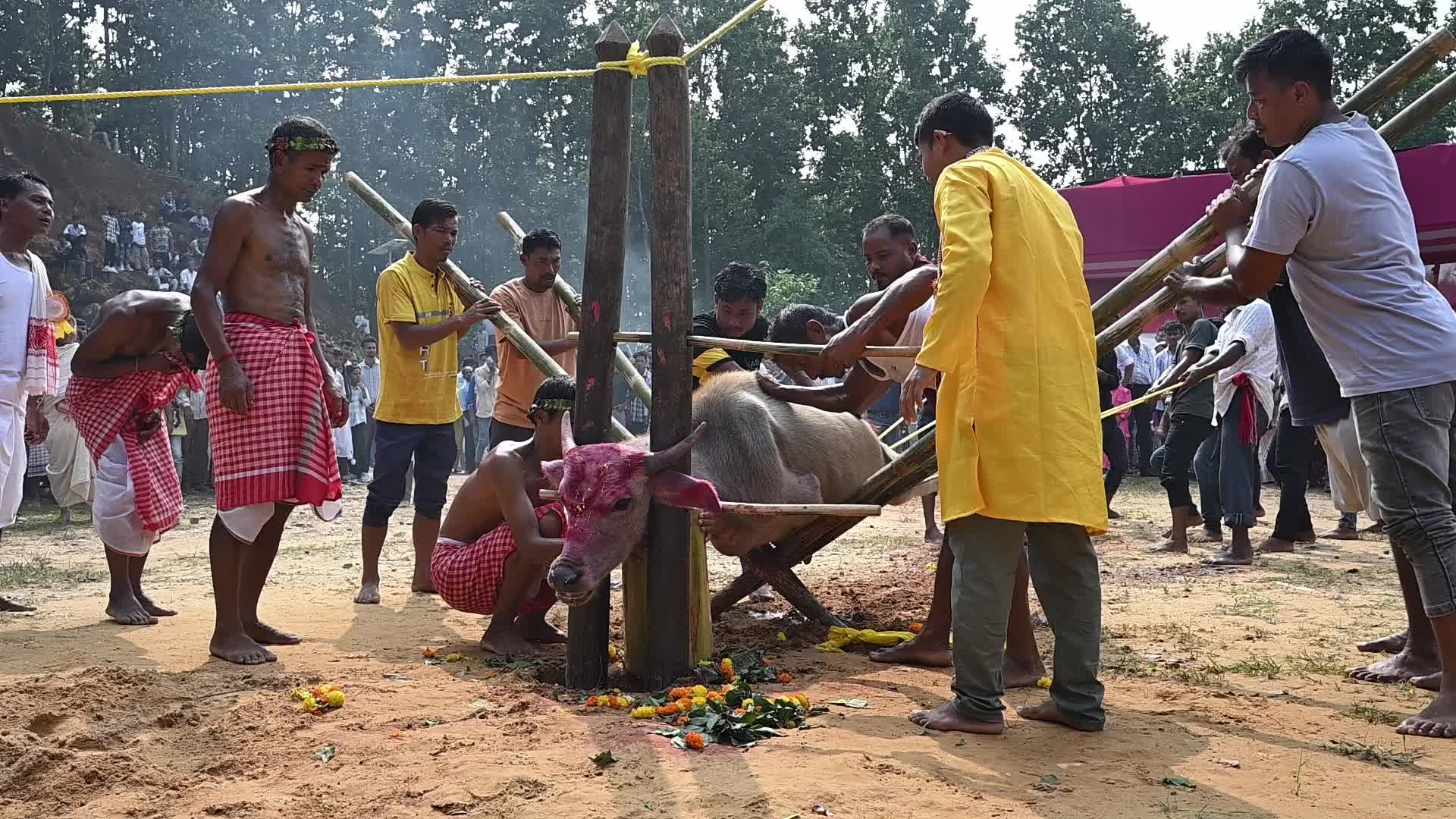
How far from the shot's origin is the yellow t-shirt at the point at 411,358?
713cm

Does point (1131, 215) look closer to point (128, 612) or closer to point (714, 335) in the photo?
point (714, 335)

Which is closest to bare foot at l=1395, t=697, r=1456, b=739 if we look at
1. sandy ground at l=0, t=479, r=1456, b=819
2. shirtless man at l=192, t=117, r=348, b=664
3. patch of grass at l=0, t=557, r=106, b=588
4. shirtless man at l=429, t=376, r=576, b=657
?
sandy ground at l=0, t=479, r=1456, b=819

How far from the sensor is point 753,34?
42.1m

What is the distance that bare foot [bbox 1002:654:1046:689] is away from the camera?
192 inches

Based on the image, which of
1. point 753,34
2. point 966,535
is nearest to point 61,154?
point 753,34

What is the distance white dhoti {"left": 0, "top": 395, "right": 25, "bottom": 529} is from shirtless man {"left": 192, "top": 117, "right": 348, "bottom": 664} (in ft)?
5.99

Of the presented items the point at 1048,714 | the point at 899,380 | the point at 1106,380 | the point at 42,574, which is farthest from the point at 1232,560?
the point at 42,574

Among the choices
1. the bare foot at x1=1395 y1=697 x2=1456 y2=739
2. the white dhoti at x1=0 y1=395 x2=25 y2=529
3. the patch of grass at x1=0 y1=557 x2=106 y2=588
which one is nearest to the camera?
the bare foot at x1=1395 y1=697 x2=1456 y2=739

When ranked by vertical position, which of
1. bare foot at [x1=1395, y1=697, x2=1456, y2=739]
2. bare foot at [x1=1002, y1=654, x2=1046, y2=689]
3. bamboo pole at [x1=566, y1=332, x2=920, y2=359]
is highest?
bamboo pole at [x1=566, y1=332, x2=920, y2=359]

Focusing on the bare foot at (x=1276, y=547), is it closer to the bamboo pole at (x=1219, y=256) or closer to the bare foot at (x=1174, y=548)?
the bare foot at (x=1174, y=548)

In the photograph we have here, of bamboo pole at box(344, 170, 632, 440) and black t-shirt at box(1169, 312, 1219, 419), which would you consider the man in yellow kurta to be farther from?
black t-shirt at box(1169, 312, 1219, 419)

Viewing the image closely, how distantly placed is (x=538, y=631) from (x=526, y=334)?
85.6 inches

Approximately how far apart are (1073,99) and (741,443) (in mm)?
39606

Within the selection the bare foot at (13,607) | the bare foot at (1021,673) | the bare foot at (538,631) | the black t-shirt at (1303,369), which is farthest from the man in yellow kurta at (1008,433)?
the bare foot at (13,607)
